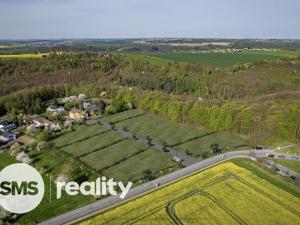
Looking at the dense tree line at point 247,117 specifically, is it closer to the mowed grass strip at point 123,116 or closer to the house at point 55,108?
the mowed grass strip at point 123,116

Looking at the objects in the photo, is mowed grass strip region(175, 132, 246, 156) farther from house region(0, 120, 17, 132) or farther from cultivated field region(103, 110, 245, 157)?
house region(0, 120, 17, 132)

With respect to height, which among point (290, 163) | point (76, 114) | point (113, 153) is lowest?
point (76, 114)

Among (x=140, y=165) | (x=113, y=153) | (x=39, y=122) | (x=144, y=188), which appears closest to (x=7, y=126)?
(x=39, y=122)

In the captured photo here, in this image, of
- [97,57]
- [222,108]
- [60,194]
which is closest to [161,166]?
[60,194]

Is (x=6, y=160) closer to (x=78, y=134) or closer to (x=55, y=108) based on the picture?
(x=78, y=134)

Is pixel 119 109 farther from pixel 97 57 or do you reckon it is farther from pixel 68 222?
pixel 97 57

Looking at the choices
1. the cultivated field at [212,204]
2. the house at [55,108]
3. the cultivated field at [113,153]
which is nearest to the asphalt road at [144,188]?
the cultivated field at [212,204]

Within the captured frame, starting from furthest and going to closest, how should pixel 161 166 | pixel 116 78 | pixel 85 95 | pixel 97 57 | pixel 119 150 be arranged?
pixel 97 57
pixel 116 78
pixel 85 95
pixel 119 150
pixel 161 166
